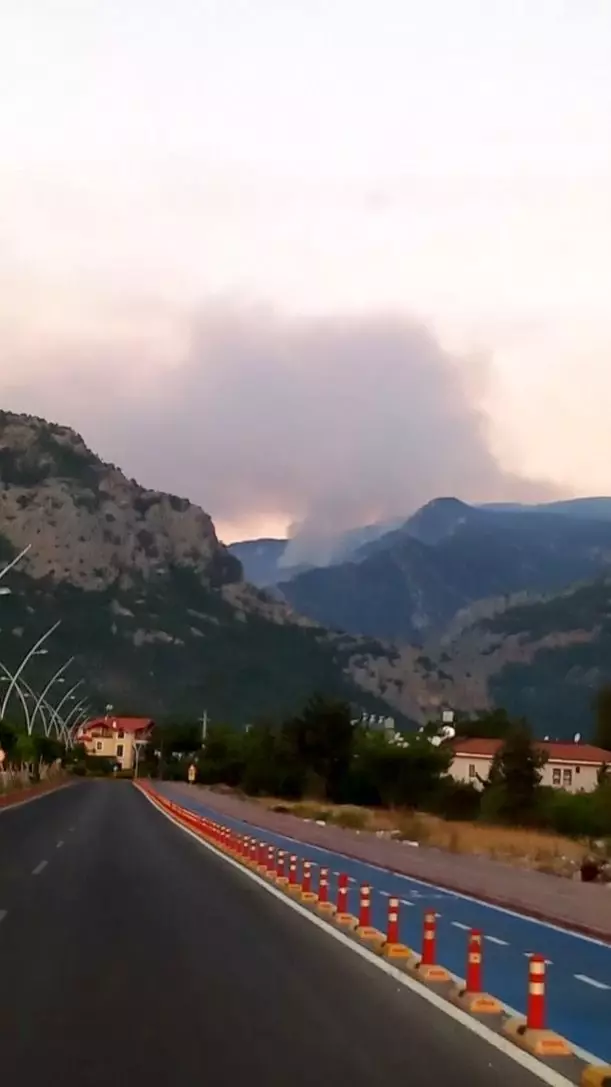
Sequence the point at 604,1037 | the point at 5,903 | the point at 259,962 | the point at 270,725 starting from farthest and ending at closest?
the point at 270,725
the point at 5,903
the point at 259,962
the point at 604,1037

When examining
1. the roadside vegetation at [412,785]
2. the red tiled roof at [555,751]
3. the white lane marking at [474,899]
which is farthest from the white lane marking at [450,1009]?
the red tiled roof at [555,751]

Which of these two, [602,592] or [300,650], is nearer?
[300,650]

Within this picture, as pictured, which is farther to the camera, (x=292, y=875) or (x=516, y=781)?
(x=516, y=781)

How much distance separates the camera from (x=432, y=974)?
14.6 m

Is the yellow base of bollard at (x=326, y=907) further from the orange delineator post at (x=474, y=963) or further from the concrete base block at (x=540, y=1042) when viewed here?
the concrete base block at (x=540, y=1042)

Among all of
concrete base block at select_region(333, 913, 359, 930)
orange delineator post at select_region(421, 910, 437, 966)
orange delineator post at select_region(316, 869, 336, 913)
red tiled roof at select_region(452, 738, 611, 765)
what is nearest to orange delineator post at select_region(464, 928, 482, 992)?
orange delineator post at select_region(421, 910, 437, 966)

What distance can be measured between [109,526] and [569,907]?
153m

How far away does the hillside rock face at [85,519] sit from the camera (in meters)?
166

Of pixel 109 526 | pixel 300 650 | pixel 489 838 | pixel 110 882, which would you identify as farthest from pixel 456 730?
pixel 110 882

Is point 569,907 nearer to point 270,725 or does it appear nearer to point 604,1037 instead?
point 604,1037

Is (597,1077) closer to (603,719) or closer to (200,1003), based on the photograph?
(200,1003)

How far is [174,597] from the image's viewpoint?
174500 mm

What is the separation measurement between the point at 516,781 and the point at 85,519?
103658mm

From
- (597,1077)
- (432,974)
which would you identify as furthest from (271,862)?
(597,1077)
